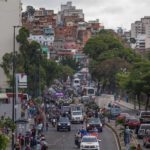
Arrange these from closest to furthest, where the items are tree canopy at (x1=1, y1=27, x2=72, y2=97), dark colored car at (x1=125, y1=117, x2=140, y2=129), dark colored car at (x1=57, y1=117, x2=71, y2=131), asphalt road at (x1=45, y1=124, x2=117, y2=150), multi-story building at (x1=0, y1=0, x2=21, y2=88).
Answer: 1. asphalt road at (x1=45, y1=124, x2=117, y2=150)
2. dark colored car at (x1=125, y1=117, x2=140, y2=129)
3. dark colored car at (x1=57, y1=117, x2=71, y2=131)
4. tree canopy at (x1=1, y1=27, x2=72, y2=97)
5. multi-story building at (x1=0, y1=0, x2=21, y2=88)

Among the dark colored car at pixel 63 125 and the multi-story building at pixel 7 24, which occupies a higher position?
the multi-story building at pixel 7 24

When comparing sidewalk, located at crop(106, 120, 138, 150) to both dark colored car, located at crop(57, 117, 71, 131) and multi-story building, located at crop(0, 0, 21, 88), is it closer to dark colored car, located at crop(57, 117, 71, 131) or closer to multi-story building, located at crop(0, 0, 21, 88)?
dark colored car, located at crop(57, 117, 71, 131)

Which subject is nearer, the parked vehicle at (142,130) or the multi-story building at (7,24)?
the parked vehicle at (142,130)

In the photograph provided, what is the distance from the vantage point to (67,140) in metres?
54.1

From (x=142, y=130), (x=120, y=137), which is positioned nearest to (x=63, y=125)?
(x=120, y=137)

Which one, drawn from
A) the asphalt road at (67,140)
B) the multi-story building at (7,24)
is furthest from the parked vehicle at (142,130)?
the multi-story building at (7,24)

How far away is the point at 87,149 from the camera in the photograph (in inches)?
1695

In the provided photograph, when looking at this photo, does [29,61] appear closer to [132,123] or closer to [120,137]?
[132,123]

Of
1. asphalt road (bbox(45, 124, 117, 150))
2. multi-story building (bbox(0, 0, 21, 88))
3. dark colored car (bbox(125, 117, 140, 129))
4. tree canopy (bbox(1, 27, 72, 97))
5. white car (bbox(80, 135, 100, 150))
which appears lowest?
asphalt road (bbox(45, 124, 117, 150))

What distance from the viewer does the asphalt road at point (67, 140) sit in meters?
48.7

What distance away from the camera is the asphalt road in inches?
1918

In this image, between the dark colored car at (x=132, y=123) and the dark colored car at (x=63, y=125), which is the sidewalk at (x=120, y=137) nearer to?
the dark colored car at (x=132, y=123)

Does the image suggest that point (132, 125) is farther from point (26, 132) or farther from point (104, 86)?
point (104, 86)

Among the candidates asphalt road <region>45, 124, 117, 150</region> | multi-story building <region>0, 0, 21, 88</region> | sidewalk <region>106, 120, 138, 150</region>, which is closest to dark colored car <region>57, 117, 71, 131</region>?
asphalt road <region>45, 124, 117, 150</region>
